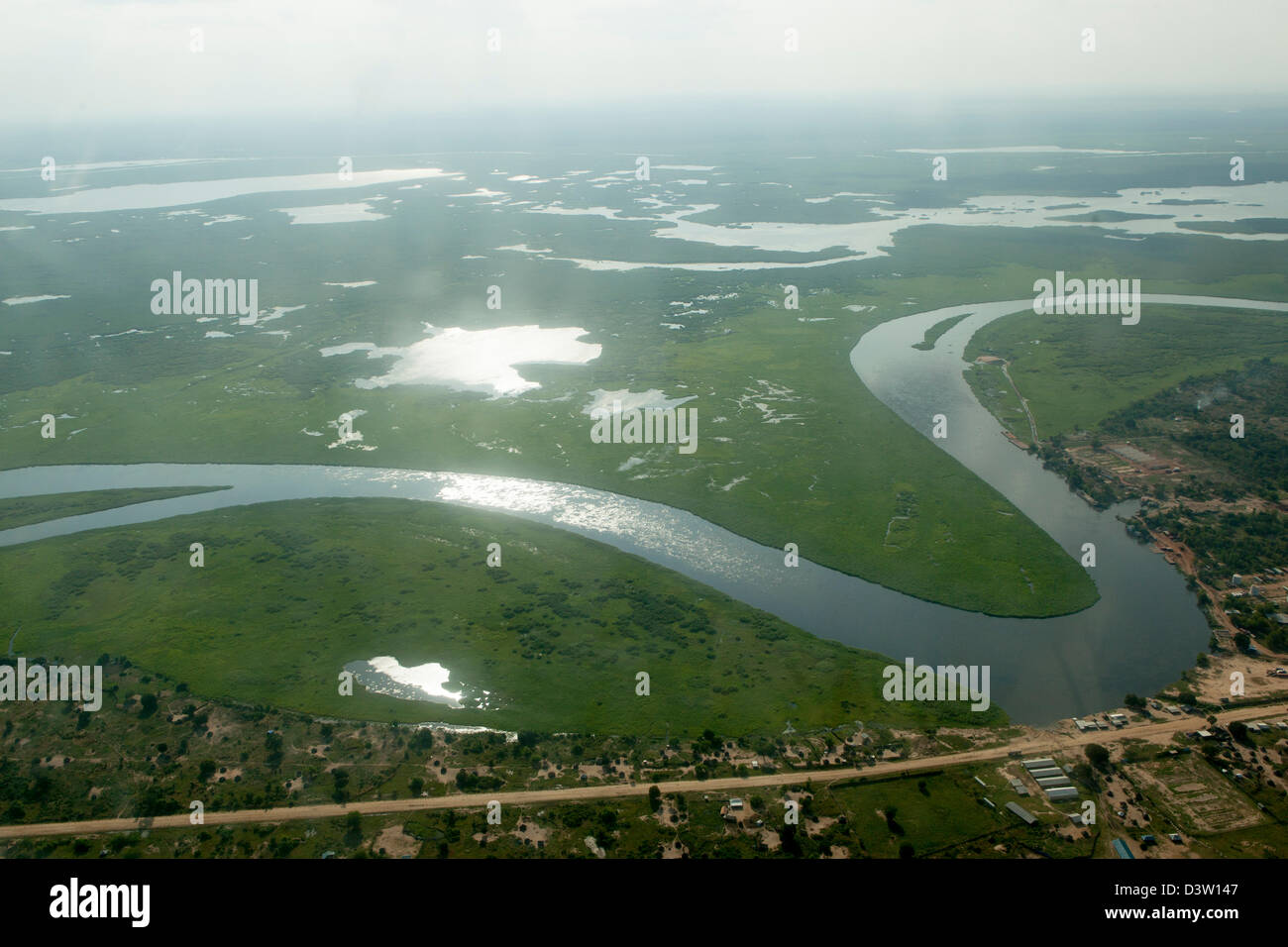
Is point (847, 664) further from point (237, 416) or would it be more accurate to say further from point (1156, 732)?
point (237, 416)

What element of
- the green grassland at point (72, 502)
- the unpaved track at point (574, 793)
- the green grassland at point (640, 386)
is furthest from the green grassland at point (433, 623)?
the green grassland at point (640, 386)

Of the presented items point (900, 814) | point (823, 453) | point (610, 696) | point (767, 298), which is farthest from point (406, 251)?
point (900, 814)

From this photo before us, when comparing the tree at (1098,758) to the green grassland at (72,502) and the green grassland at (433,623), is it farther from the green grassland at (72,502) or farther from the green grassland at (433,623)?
the green grassland at (72,502)

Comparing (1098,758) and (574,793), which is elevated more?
(1098,758)

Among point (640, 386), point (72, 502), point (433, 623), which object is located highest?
point (640, 386)

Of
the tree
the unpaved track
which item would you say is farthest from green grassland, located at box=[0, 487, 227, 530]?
the tree

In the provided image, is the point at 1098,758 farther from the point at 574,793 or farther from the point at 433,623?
the point at 433,623

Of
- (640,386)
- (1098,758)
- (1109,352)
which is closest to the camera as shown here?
(1098,758)

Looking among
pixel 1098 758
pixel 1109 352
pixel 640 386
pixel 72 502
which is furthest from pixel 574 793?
pixel 1109 352
